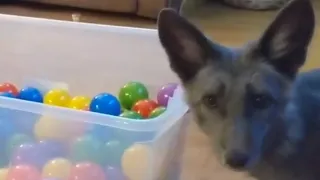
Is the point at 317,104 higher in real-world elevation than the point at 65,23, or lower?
higher

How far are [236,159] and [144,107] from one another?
682 millimetres

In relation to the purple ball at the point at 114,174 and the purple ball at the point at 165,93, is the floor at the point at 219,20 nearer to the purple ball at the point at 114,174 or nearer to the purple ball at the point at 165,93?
the purple ball at the point at 165,93

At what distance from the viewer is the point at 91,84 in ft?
6.18

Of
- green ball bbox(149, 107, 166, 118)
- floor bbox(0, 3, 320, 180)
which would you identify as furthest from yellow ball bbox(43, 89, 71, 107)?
floor bbox(0, 3, 320, 180)

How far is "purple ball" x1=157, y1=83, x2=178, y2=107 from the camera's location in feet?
5.58

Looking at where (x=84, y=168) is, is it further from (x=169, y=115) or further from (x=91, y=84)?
(x=91, y=84)

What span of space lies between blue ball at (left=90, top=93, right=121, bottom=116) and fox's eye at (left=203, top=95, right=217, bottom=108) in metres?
0.56

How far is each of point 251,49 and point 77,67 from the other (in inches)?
34.6

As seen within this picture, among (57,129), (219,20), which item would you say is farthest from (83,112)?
(219,20)

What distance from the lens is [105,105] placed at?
5.34ft

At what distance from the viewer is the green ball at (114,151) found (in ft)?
4.60

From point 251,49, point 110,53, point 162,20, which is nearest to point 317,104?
point 251,49

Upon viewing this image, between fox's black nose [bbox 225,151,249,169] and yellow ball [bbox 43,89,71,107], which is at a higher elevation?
fox's black nose [bbox 225,151,249,169]

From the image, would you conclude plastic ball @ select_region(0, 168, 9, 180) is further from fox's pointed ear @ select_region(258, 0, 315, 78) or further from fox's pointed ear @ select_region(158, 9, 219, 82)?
fox's pointed ear @ select_region(258, 0, 315, 78)
